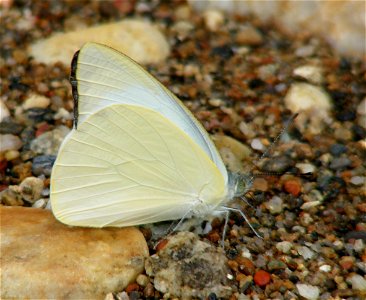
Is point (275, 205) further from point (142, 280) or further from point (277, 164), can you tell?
point (142, 280)

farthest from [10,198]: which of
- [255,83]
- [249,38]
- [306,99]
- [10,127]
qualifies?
[249,38]

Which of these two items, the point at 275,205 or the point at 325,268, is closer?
the point at 325,268

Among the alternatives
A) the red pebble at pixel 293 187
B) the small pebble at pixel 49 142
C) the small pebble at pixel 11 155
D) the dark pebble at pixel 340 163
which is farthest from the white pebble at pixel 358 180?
the small pebble at pixel 11 155

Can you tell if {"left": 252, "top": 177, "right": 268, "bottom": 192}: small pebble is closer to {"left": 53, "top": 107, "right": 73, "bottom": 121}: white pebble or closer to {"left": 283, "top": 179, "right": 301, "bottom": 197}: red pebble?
{"left": 283, "top": 179, "right": 301, "bottom": 197}: red pebble

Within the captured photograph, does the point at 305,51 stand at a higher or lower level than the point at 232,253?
higher

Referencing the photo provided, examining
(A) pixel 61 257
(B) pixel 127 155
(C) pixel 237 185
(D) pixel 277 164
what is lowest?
(D) pixel 277 164

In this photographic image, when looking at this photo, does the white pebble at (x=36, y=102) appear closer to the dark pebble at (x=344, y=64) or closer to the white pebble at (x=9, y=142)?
the white pebble at (x=9, y=142)

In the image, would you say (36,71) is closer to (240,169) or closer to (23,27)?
(23,27)

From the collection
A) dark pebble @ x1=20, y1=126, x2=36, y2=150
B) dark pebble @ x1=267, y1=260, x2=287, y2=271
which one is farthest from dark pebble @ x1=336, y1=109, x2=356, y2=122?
dark pebble @ x1=20, y1=126, x2=36, y2=150
